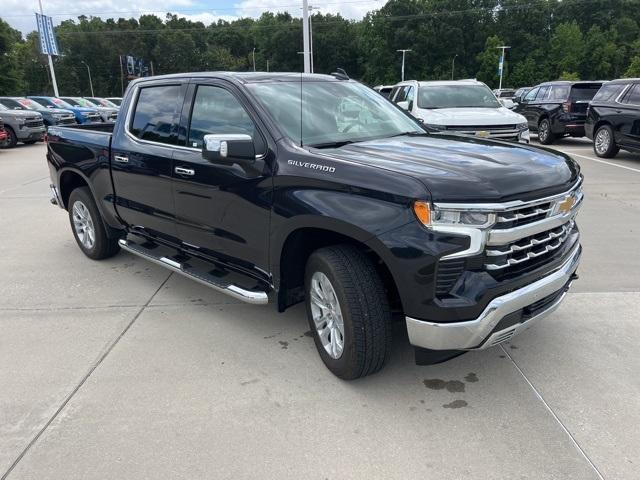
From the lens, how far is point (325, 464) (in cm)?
256

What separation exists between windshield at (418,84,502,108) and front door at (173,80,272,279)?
7.48 m

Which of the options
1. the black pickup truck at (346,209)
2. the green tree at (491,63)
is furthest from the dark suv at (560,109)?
the green tree at (491,63)

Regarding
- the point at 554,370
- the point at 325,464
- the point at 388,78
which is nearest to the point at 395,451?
the point at 325,464

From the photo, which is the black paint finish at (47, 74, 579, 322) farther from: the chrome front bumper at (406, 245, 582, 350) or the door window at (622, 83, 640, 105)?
the door window at (622, 83, 640, 105)

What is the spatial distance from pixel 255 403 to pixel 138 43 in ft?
332

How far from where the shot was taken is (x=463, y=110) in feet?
33.6

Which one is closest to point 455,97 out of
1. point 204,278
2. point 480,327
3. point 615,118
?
point 615,118

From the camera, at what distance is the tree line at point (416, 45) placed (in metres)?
76.9

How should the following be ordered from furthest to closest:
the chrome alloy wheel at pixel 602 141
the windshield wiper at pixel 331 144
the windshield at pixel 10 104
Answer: the windshield at pixel 10 104
the chrome alloy wheel at pixel 602 141
the windshield wiper at pixel 331 144

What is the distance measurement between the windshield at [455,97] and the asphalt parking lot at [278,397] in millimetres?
6663

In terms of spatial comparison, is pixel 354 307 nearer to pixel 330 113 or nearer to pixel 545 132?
pixel 330 113

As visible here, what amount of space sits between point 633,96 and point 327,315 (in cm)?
1071

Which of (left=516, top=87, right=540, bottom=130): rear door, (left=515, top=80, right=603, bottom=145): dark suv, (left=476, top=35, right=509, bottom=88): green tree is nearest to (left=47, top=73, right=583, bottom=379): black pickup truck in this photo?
(left=515, top=80, right=603, bottom=145): dark suv

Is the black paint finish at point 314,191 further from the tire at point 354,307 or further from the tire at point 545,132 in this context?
the tire at point 545,132
